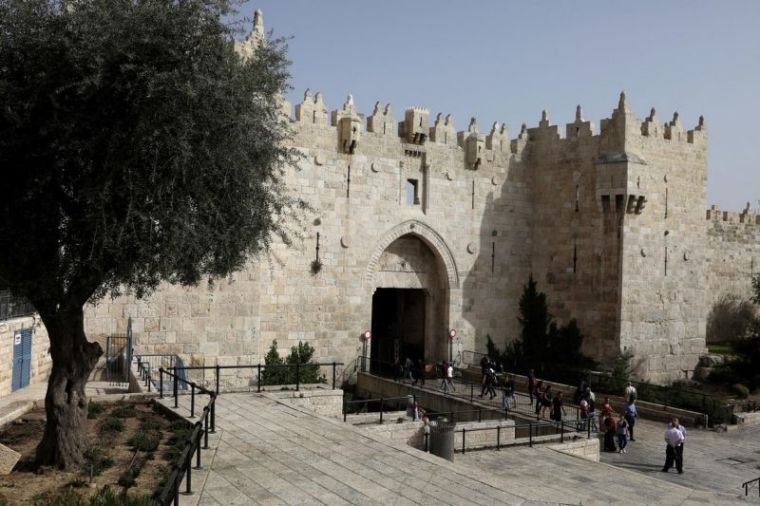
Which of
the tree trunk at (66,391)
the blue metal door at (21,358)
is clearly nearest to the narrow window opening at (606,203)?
the blue metal door at (21,358)

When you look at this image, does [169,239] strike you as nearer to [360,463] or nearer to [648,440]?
[360,463]

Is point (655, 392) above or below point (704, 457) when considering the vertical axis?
above

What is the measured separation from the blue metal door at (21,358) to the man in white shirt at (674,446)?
43.3ft

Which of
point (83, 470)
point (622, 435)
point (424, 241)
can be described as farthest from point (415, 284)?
point (83, 470)

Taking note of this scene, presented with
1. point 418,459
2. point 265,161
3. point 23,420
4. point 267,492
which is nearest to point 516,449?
point 418,459

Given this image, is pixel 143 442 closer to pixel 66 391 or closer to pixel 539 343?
pixel 66 391

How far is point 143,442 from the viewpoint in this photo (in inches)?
384

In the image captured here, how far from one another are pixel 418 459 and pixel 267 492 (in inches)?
91.2

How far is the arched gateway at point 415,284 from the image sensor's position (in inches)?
918

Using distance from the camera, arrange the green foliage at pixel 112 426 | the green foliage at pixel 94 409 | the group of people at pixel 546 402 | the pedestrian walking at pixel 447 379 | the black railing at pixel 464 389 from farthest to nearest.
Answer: the pedestrian walking at pixel 447 379 < the black railing at pixel 464 389 < the group of people at pixel 546 402 < the green foliage at pixel 94 409 < the green foliage at pixel 112 426

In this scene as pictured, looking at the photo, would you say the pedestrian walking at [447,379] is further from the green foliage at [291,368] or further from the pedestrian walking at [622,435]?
the pedestrian walking at [622,435]

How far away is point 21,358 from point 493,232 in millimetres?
15356

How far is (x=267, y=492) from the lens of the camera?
26.9 ft

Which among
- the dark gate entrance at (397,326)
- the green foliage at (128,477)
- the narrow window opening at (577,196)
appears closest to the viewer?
the green foliage at (128,477)
